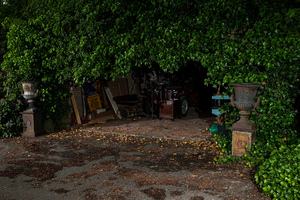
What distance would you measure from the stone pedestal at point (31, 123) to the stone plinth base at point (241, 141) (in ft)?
19.2

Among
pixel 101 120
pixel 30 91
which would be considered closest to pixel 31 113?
pixel 30 91

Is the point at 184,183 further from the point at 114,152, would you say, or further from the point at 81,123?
the point at 81,123

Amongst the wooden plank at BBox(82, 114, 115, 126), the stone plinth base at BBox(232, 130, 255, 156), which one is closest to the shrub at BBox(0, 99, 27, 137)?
the wooden plank at BBox(82, 114, 115, 126)

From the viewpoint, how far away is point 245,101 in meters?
5.65

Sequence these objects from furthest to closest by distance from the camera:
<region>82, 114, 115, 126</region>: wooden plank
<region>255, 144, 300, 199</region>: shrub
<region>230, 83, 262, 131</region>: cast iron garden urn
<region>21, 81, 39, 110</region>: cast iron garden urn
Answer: <region>82, 114, 115, 126</region>: wooden plank → <region>21, 81, 39, 110</region>: cast iron garden urn → <region>230, 83, 262, 131</region>: cast iron garden urn → <region>255, 144, 300, 199</region>: shrub

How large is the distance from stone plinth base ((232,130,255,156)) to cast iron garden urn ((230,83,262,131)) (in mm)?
105

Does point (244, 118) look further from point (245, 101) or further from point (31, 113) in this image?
point (31, 113)

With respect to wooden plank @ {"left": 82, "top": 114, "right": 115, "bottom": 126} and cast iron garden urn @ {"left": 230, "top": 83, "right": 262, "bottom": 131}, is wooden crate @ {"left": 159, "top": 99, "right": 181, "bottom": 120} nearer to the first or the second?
wooden plank @ {"left": 82, "top": 114, "right": 115, "bottom": 126}

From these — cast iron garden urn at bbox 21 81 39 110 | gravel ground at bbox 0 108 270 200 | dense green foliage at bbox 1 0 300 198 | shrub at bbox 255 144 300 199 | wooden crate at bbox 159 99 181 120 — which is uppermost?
dense green foliage at bbox 1 0 300 198

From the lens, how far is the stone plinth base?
18.6 feet

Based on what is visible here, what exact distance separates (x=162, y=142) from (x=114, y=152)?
4.96ft

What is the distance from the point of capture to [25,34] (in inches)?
331

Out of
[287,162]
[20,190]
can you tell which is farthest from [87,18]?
[287,162]

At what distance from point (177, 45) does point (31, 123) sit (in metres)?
5.03
